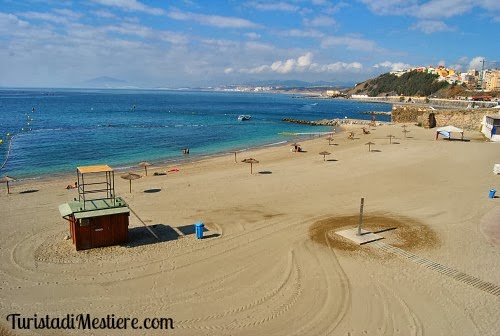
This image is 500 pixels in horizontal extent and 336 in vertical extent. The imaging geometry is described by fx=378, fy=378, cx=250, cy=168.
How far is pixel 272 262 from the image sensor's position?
13.2 m

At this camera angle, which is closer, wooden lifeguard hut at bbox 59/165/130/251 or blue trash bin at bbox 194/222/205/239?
wooden lifeguard hut at bbox 59/165/130/251

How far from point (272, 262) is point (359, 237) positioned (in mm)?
4170

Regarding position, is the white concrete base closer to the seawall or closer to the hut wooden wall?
the hut wooden wall

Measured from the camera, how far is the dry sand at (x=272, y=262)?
1020 centimetres

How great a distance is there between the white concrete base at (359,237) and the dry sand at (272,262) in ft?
1.04

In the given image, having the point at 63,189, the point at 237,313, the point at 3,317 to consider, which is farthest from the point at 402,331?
the point at 63,189

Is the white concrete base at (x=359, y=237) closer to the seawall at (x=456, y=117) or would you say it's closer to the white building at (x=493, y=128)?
the white building at (x=493, y=128)

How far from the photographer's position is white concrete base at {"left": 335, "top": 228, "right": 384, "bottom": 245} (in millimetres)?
14907

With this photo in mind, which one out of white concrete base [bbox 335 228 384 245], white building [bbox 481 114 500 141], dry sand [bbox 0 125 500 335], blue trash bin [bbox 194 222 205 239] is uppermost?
white building [bbox 481 114 500 141]

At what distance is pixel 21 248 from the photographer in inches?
552

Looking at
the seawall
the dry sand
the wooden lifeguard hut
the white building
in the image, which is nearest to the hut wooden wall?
the wooden lifeguard hut

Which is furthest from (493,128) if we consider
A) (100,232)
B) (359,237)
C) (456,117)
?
(100,232)

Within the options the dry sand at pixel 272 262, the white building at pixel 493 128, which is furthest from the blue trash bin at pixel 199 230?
the white building at pixel 493 128

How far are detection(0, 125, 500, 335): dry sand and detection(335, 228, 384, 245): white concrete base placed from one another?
1.04 ft
